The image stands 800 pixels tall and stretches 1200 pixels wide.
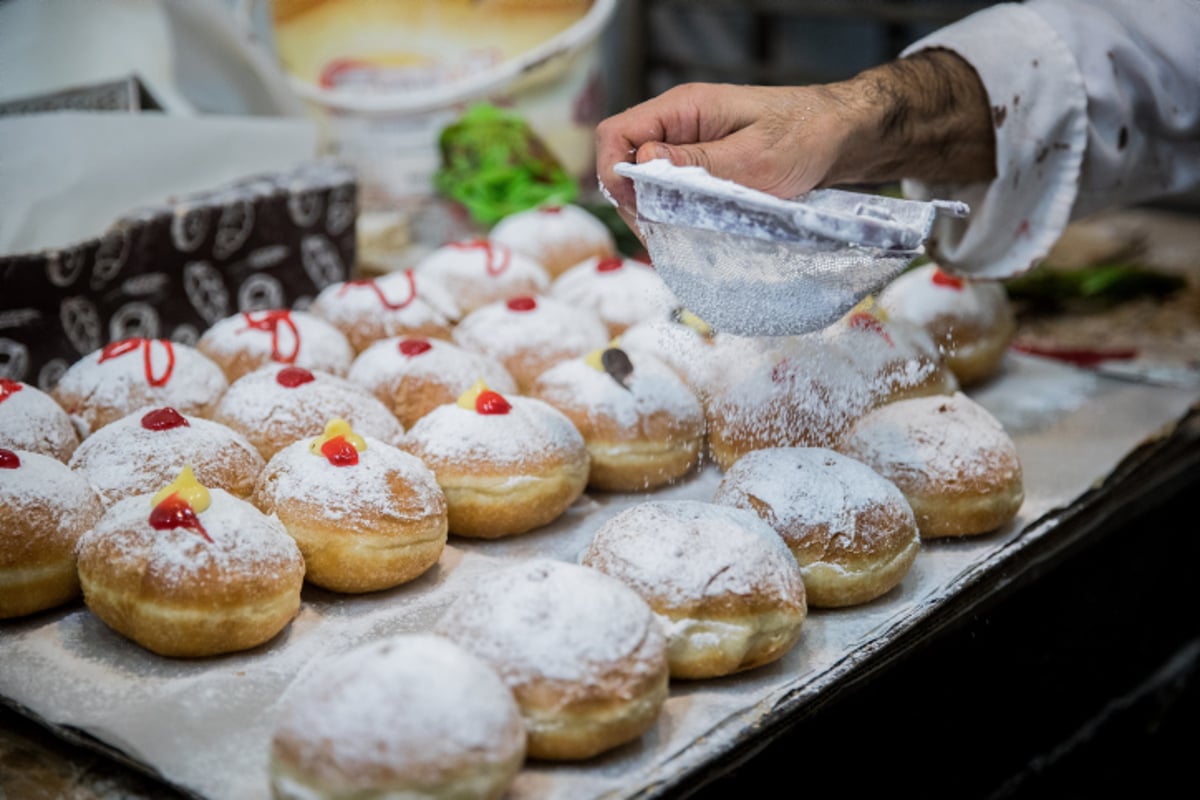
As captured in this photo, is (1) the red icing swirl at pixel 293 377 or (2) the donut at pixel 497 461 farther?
(1) the red icing swirl at pixel 293 377

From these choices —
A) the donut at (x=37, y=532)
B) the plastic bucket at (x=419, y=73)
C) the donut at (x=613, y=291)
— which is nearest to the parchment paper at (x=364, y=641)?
the donut at (x=37, y=532)

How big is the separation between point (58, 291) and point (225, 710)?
4.68ft

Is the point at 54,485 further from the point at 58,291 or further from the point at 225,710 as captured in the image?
the point at 58,291

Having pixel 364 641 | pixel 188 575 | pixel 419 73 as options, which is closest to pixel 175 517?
pixel 188 575

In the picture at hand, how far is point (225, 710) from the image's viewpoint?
5.44ft

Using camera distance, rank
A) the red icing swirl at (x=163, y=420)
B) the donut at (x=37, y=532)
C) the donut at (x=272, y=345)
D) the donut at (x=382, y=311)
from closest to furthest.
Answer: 1. the donut at (x=37, y=532)
2. the red icing swirl at (x=163, y=420)
3. the donut at (x=272, y=345)
4. the donut at (x=382, y=311)

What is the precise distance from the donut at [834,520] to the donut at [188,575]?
80 cm

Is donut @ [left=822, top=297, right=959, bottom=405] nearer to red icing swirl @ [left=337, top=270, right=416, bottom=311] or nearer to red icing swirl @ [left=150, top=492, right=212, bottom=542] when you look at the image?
red icing swirl @ [left=337, top=270, right=416, bottom=311]

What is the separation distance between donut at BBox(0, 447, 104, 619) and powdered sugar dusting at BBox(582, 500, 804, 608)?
840 mm

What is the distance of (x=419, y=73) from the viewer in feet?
13.9

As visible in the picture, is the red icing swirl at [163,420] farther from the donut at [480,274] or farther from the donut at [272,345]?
the donut at [480,274]

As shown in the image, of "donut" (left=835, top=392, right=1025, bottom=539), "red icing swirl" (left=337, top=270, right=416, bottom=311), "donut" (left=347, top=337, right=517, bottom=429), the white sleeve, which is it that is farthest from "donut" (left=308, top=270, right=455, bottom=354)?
the white sleeve

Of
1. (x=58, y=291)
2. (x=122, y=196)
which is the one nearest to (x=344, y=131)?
(x=122, y=196)

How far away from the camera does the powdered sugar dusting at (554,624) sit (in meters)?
1.52
